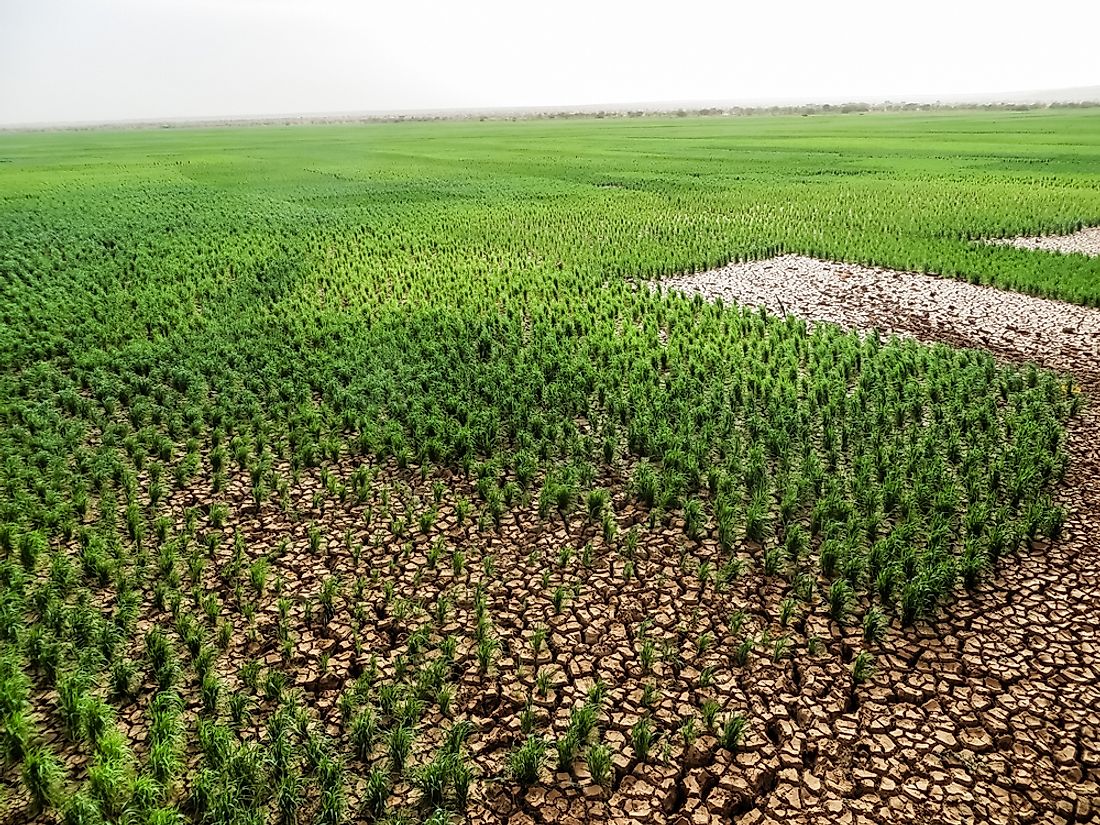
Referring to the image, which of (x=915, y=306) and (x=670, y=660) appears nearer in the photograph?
(x=670, y=660)

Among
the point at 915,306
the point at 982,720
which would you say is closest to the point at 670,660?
the point at 982,720

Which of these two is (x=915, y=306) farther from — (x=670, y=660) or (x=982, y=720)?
(x=670, y=660)

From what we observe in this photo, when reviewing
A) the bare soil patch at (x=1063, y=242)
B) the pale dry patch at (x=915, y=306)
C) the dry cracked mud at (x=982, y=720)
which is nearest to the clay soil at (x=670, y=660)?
the dry cracked mud at (x=982, y=720)

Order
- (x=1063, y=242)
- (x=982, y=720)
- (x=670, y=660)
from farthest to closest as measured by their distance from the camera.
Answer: (x=1063, y=242)
(x=670, y=660)
(x=982, y=720)

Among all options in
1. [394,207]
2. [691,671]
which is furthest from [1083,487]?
[394,207]

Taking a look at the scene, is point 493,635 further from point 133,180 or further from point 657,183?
point 133,180

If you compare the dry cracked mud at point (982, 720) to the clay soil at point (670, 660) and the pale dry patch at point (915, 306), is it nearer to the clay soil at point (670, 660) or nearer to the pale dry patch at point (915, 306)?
the clay soil at point (670, 660)
